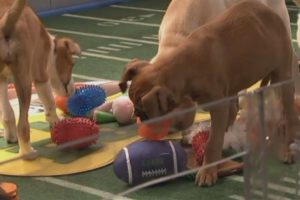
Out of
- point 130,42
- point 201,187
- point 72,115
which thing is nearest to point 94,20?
point 130,42

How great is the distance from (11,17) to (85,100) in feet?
2.45

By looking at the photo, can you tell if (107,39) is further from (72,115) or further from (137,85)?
(137,85)

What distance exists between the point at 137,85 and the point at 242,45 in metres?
0.48

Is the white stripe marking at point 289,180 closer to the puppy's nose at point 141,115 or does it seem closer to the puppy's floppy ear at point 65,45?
the puppy's nose at point 141,115

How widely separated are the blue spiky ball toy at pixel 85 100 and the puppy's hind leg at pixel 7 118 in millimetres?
325

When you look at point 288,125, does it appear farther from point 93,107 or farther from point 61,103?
point 61,103

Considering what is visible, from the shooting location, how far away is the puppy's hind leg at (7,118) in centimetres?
328

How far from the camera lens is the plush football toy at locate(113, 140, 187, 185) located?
7.87ft

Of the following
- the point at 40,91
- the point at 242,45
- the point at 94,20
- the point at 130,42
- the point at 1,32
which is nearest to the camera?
the point at 242,45

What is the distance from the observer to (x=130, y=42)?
214 inches

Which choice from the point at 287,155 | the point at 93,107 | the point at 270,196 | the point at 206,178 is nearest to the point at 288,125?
the point at 287,155

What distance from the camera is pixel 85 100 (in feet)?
11.4

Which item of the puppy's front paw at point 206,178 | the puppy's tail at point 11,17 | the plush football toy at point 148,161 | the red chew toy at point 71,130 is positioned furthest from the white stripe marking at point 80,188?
the puppy's tail at point 11,17

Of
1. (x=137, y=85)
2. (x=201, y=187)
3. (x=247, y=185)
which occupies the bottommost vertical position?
(x=201, y=187)
